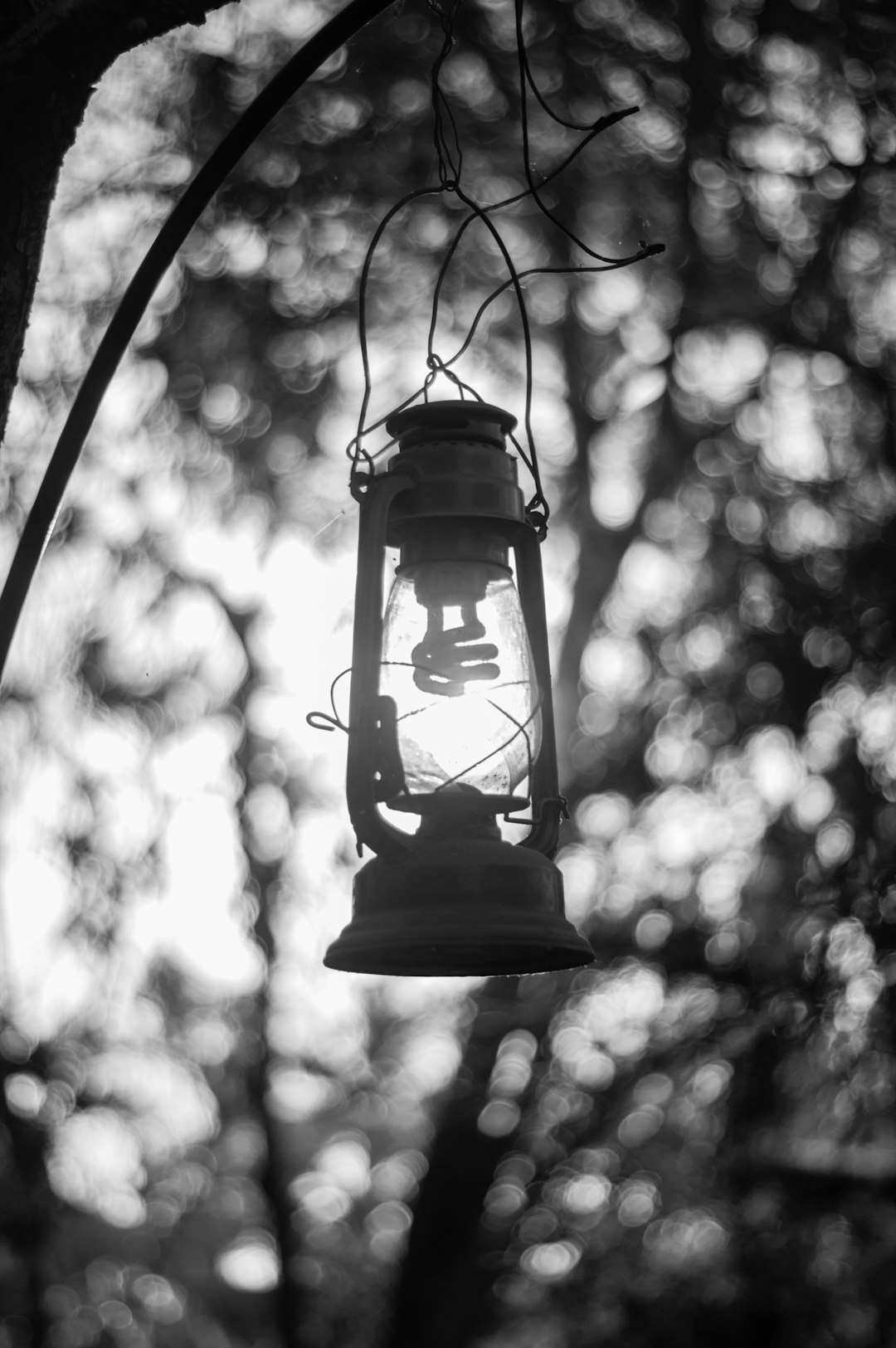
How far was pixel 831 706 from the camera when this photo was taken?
6598 mm

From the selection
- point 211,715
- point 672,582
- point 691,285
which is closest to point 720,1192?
point 672,582

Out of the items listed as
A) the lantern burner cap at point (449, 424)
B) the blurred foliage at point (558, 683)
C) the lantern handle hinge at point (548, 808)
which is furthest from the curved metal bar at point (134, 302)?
the blurred foliage at point (558, 683)

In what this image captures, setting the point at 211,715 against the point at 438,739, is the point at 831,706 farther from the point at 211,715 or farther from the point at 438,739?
the point at 438,739

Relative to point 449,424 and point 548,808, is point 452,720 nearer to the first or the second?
point 548,808

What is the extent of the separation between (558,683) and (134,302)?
501 cm

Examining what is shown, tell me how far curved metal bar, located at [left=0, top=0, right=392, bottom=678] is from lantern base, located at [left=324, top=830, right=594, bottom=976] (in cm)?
52

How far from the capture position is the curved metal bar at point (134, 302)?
1728 millimetres

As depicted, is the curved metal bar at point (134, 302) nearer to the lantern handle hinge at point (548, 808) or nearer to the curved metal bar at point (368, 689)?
the curved metal bar at point (368, 689)

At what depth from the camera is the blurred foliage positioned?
656 cm

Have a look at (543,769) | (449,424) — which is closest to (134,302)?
(449,424)

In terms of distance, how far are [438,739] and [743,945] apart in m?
5.15

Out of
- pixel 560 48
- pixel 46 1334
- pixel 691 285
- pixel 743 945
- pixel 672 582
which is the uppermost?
pixel 560 48

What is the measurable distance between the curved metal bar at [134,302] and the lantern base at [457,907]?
52cm

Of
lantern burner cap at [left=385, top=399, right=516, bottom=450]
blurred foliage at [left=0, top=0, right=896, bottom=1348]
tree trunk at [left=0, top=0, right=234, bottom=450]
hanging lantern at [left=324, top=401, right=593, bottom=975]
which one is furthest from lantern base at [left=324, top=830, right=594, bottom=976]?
blurred foliage at [left=0, top=0, right=896, bottom=1348]
